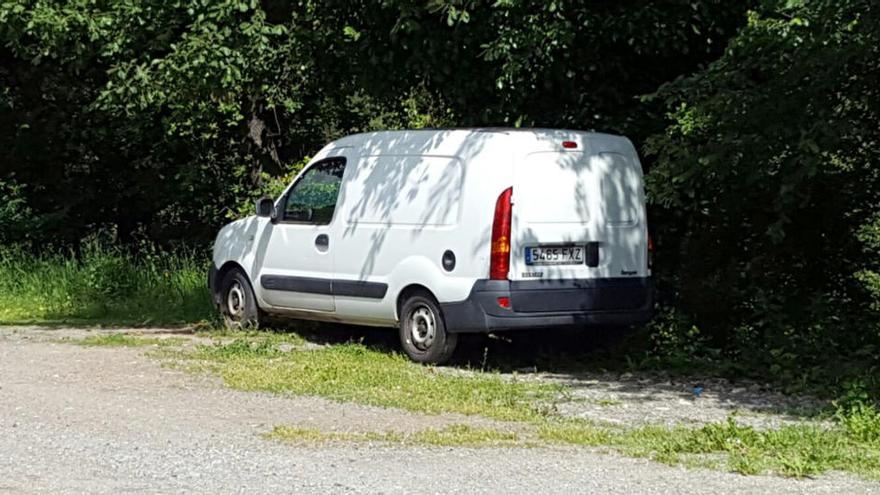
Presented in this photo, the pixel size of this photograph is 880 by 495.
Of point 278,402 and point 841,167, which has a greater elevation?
point 841,167

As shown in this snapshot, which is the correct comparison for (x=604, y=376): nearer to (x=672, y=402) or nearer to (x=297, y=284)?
(x=672, y=402)

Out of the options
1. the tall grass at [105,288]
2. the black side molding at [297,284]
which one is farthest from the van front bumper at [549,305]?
the tall grass at [105,288]

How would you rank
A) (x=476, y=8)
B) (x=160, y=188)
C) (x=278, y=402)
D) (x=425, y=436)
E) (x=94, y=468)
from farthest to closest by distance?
1. (x=160, y=188)
2. (x=476, y=8)
3. (x=278, y=402)
4. (x=425, y=436)
5. (x=94, y=468)

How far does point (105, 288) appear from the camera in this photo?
19.4m

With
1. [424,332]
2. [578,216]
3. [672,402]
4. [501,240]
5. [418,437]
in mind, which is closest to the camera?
[418,437]

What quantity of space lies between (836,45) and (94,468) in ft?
20.6

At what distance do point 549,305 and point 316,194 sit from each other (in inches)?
118

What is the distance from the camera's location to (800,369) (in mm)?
12508

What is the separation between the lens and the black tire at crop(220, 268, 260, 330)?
15234 mm

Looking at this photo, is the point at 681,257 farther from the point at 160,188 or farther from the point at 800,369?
the point at 160,188

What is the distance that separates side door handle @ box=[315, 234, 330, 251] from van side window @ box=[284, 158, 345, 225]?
0.14 m

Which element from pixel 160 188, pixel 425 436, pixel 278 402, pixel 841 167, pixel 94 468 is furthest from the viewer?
pixel 160 188

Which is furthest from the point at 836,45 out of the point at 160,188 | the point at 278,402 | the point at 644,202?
the point at 160,188

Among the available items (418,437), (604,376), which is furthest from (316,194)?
(418,437)
